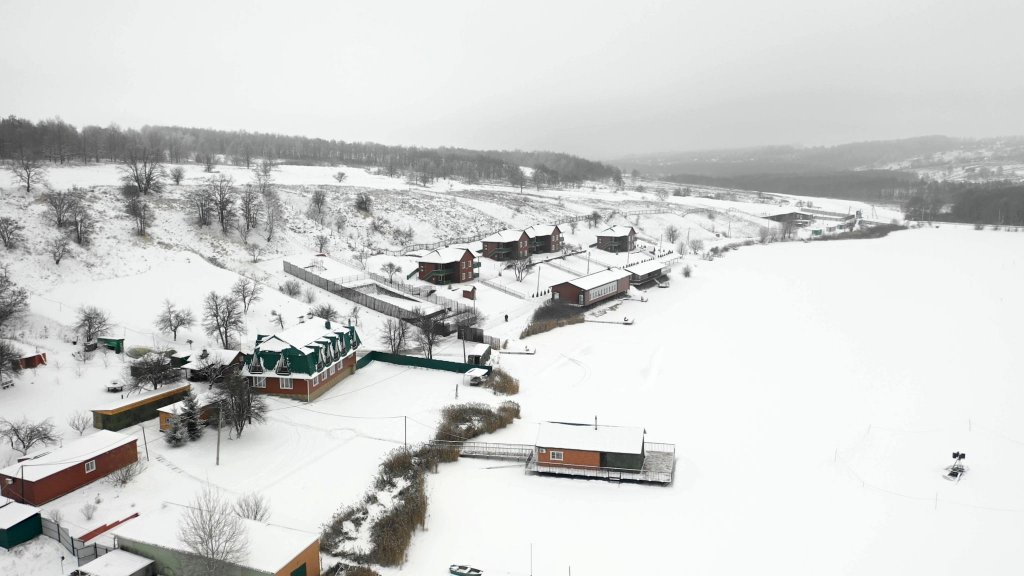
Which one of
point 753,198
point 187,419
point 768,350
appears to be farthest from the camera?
point 753,198

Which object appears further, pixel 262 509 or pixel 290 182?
pixel 290 182

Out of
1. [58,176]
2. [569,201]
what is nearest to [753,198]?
[569,201]

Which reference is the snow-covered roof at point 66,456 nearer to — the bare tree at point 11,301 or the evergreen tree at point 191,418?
the evergreen tree at point 191,418

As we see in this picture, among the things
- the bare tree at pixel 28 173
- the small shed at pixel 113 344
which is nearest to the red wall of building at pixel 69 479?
the small shed at pixel 113 344

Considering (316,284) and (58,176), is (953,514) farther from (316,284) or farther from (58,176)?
(58,176)

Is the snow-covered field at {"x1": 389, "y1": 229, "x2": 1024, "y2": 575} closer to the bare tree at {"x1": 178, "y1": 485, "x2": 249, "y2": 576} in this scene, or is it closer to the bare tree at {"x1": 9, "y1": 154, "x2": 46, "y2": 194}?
the bare tree at {"x1": 178, "y1": 485, "x2": 249, "y2": 576}
